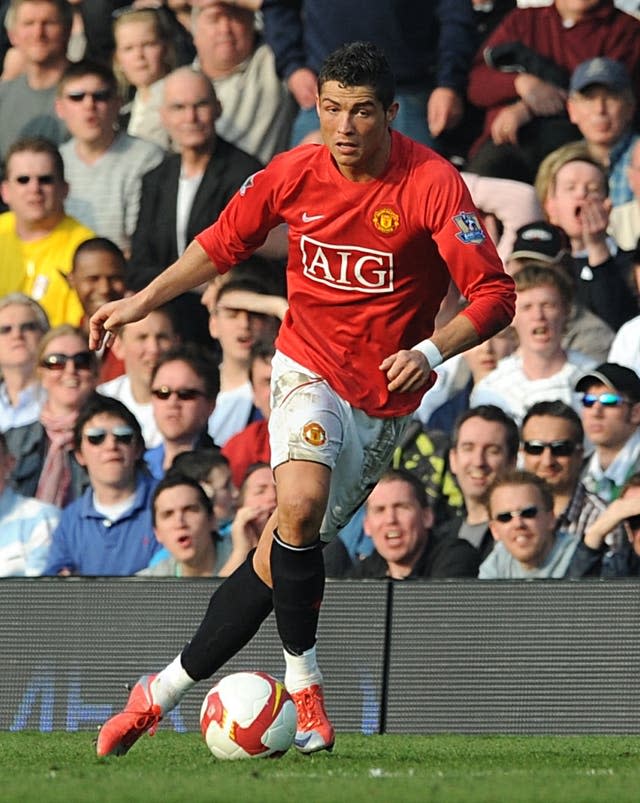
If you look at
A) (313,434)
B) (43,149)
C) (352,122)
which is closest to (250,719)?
(313,434)

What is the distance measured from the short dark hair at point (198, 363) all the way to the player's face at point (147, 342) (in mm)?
165

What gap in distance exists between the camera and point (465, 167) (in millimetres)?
10359

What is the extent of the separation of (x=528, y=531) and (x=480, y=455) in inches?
23.0

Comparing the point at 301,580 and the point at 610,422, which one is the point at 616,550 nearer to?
the point at 610,422

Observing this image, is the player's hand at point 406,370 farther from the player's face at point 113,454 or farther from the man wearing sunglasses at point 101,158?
the man wearing sunglasses at point 101,158

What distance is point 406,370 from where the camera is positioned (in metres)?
5.55

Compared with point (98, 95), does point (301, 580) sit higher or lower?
lower

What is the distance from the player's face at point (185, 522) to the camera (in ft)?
30.6

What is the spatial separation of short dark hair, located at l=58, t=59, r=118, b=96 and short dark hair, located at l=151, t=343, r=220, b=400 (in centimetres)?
213

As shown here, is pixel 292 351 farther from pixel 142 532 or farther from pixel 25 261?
pixel 25 261

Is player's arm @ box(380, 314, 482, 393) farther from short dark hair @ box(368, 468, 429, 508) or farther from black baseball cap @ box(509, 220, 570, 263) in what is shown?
black baseball cap @ box(509, 220, 570, 263)

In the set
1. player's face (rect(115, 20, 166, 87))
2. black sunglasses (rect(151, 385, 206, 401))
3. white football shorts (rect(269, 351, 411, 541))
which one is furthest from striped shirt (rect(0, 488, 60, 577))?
white football shorts (rect(269, 351, 411, 541))

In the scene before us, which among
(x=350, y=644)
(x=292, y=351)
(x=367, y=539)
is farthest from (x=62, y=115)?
(x=292, y=351)

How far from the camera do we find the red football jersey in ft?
19.6
